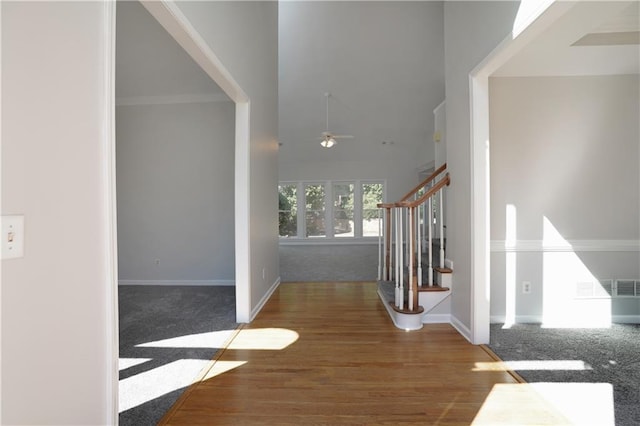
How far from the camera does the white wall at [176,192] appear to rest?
13.4 feet

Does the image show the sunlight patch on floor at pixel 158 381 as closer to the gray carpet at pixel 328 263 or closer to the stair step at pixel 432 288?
the stair step at pixel 432 288

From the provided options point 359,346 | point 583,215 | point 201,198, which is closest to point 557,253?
point 583,215

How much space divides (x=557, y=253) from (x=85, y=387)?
3.53 metres

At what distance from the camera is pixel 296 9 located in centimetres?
458

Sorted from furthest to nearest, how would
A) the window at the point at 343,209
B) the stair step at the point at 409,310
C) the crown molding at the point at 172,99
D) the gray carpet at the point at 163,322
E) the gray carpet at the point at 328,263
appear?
the window at the point at 343,209 → the gray carpet at the point at 328,263 → the crown molding at the point at 172,99 → the stair step at the point at 409,310 → the gray carpet at the point at 163,322

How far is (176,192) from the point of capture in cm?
414

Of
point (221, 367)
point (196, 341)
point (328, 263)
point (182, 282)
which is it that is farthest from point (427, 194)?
point (182, 282)

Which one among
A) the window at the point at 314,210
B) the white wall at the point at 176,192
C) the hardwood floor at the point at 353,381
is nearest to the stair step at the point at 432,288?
the hardwood floor at the point at 353,381

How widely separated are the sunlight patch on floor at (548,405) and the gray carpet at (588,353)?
51mm

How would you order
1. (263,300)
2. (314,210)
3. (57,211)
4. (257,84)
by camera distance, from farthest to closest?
(314,210), (263,300), (257,84), (57,211)

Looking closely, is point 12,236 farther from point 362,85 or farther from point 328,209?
point 328,209

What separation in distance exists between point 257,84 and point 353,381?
9.60 feet

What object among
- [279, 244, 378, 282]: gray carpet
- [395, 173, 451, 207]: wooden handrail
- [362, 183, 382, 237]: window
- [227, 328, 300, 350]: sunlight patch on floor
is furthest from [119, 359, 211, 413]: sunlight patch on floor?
[362, 183, 382, 237]: window

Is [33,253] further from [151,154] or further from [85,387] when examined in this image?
[151,154]
